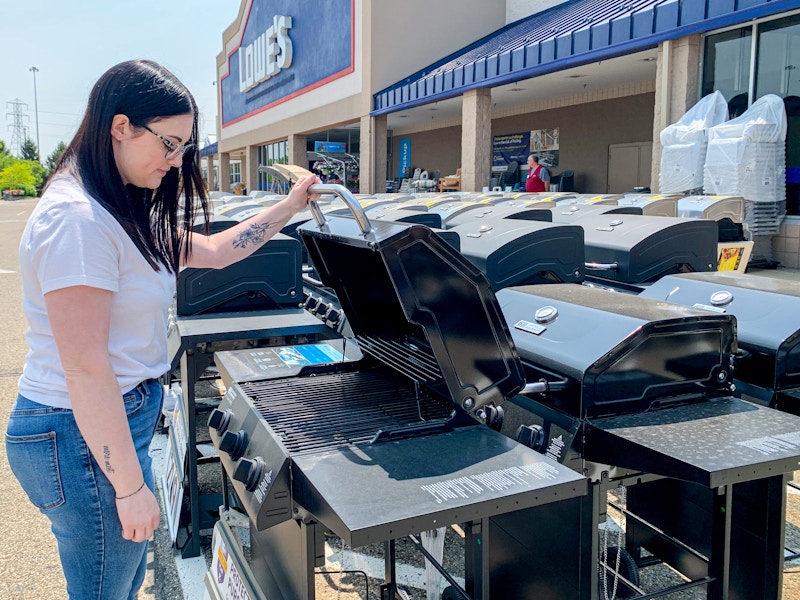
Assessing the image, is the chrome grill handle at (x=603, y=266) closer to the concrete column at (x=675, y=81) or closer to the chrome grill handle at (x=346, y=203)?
the chrome grill handle at (x=346, y=203)

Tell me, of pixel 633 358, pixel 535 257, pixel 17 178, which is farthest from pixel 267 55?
pixel 17 178

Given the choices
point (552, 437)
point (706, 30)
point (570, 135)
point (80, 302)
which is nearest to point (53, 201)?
point (80, 302)

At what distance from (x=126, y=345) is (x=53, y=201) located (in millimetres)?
354

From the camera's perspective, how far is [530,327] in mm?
2605

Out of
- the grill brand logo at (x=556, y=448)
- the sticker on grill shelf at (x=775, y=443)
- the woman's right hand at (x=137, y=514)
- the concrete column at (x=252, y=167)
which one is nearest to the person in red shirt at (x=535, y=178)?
the grill brand logo at (x=556, y=448)

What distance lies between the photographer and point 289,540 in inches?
81.7

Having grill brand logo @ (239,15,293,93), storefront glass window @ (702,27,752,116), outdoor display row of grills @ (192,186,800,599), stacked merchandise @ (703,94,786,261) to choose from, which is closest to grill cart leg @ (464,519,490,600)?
outdoor display row of grills @ (192,186,800,599)

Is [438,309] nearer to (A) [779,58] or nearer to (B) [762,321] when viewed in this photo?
(B) [762,321]

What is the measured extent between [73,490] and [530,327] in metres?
1.60

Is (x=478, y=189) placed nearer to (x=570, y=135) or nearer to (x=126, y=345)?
(x=570, y=135)

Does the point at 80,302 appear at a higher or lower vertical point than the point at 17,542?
higher

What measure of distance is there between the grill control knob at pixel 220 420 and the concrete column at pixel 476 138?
582 inches

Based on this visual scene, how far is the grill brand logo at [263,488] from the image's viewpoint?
1683 millimetres

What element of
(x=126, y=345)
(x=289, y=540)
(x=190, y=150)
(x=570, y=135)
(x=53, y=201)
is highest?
(x=570, y=135)
